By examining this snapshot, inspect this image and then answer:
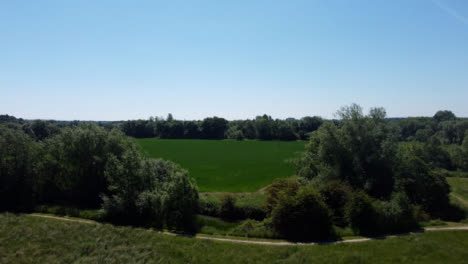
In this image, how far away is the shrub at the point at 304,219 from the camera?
19.6 meters

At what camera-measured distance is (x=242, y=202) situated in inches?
1167

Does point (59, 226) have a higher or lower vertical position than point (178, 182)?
lower

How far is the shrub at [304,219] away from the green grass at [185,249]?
2441mm

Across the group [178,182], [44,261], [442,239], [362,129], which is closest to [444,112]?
[362,129]

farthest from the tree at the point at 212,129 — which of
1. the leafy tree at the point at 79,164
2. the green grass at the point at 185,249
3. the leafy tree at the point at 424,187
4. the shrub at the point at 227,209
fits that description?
the green grass at the point at 185,249

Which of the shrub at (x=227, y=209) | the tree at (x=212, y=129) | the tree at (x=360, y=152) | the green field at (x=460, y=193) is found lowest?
the shrub at (x=227, y=209)

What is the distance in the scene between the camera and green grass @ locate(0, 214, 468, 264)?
1570cm

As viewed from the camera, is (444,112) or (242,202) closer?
(242,202)

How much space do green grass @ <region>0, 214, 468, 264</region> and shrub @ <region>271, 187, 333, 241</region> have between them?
2.44m

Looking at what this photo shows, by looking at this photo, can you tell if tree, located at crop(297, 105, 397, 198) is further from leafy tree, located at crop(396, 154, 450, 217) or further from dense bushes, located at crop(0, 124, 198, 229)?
dense bushes, located at crop(0, 124, 198, 229)

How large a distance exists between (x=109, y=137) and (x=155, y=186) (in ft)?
32.3

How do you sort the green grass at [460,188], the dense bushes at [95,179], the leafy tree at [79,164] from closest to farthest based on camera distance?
1. the dense bushes at [95,179]
2. the leafy tree at [79,164]
3. the green grass at [460,188]

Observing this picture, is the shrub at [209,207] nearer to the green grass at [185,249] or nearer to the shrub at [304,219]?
the green grass at [185,249]

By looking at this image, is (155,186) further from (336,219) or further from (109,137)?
(336,219)
